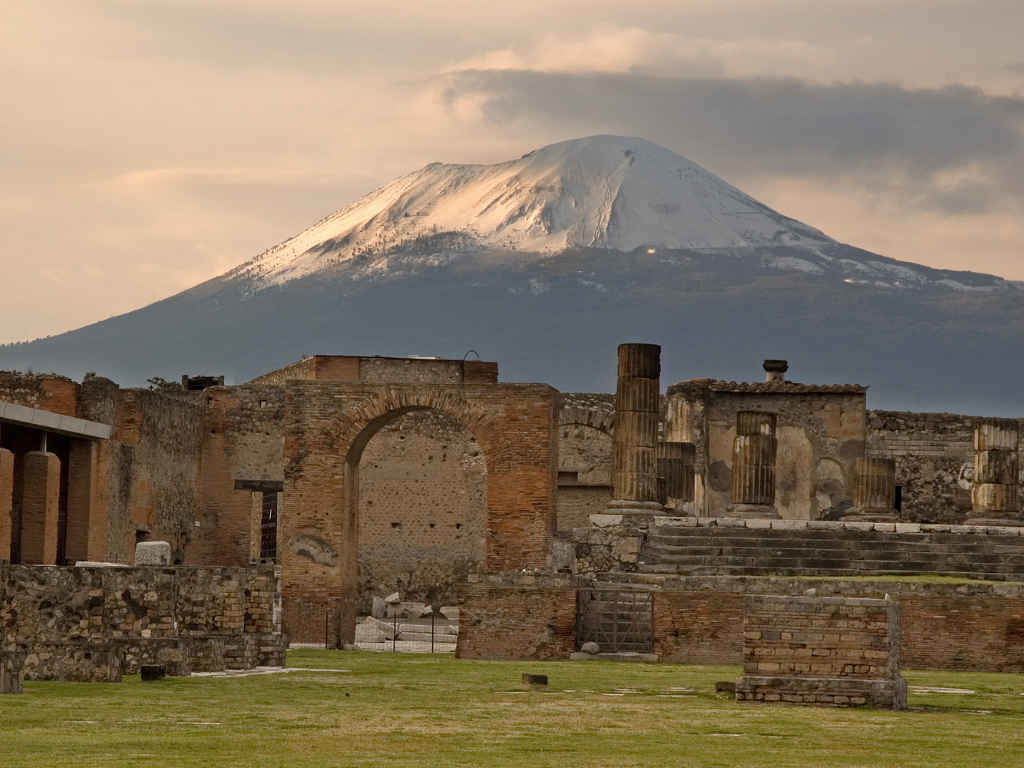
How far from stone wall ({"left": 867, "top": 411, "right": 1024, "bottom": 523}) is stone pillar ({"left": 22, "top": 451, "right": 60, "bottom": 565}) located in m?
26.2

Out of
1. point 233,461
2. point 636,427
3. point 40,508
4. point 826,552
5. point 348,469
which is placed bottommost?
point 826,552

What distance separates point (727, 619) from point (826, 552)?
4346 millimetres

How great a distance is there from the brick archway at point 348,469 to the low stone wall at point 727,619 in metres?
3.94

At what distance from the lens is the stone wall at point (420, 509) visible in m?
43.3

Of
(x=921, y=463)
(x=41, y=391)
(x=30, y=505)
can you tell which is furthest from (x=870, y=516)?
(x=30, y=505)

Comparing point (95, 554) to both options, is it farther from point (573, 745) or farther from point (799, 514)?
point (573, 745)

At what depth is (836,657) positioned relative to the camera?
16375 millimetres

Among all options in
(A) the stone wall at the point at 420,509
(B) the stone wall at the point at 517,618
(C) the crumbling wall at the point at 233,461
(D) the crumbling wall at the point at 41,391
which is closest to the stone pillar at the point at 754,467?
(A) the stone wall at the point at 420,509

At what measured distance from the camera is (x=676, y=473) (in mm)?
38719

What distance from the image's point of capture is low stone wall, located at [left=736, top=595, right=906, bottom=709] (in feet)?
53.3

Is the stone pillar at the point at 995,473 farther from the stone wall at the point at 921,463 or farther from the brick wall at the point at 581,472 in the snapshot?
the brick wall at the point at 581,472

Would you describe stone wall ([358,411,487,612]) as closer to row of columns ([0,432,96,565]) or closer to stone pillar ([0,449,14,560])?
row of columns ([0,432,96,565])

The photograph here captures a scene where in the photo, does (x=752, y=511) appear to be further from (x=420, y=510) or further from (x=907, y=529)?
(x=420, y=510)

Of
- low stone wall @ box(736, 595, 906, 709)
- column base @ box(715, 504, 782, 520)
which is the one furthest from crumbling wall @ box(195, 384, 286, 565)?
low stone wall @ box(736, 595, 906, 709)
